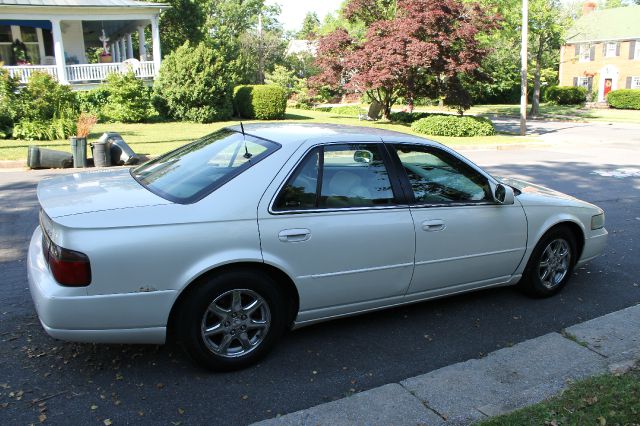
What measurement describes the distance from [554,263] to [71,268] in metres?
4.10

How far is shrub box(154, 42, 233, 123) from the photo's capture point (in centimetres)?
2281

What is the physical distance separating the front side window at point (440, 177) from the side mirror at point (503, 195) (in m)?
0.06

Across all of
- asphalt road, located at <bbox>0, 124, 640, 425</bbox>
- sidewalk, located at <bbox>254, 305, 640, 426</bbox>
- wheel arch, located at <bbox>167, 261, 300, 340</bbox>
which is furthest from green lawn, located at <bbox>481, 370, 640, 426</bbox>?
wheel arch, located at <bbox>167, 261, 300, 340</bbox>

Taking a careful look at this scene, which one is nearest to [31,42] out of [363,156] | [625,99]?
[363,156]

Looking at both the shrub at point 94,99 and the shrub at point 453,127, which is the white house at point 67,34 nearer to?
the shrub at point 94,99

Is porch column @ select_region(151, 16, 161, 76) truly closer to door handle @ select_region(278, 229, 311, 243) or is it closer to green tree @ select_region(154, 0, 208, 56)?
green tree @ select_region(154, 0, 208, 56)

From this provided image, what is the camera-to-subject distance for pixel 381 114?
28375mm

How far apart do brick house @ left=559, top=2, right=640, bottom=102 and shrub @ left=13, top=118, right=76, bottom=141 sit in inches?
1662

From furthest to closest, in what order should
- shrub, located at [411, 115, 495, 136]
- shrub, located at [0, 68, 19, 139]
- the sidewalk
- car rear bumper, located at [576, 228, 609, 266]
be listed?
shrub, located at [411, 115, 495, 136]
shrub, located at [0, 68, 19, 139]
car rear bumper, located at [576, 228, 609, 266]
the sidewalk

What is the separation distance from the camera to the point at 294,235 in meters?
A: 3.66

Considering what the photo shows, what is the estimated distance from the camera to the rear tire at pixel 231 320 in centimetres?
343

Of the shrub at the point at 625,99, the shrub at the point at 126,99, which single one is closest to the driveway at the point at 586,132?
the shrub at the point at 625,99

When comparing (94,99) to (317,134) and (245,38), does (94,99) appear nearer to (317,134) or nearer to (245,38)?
(317,134)

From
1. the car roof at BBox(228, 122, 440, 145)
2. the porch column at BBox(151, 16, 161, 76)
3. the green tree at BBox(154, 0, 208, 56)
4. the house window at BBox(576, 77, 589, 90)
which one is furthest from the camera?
the house window at BBox(576, 77, 589, 90)
